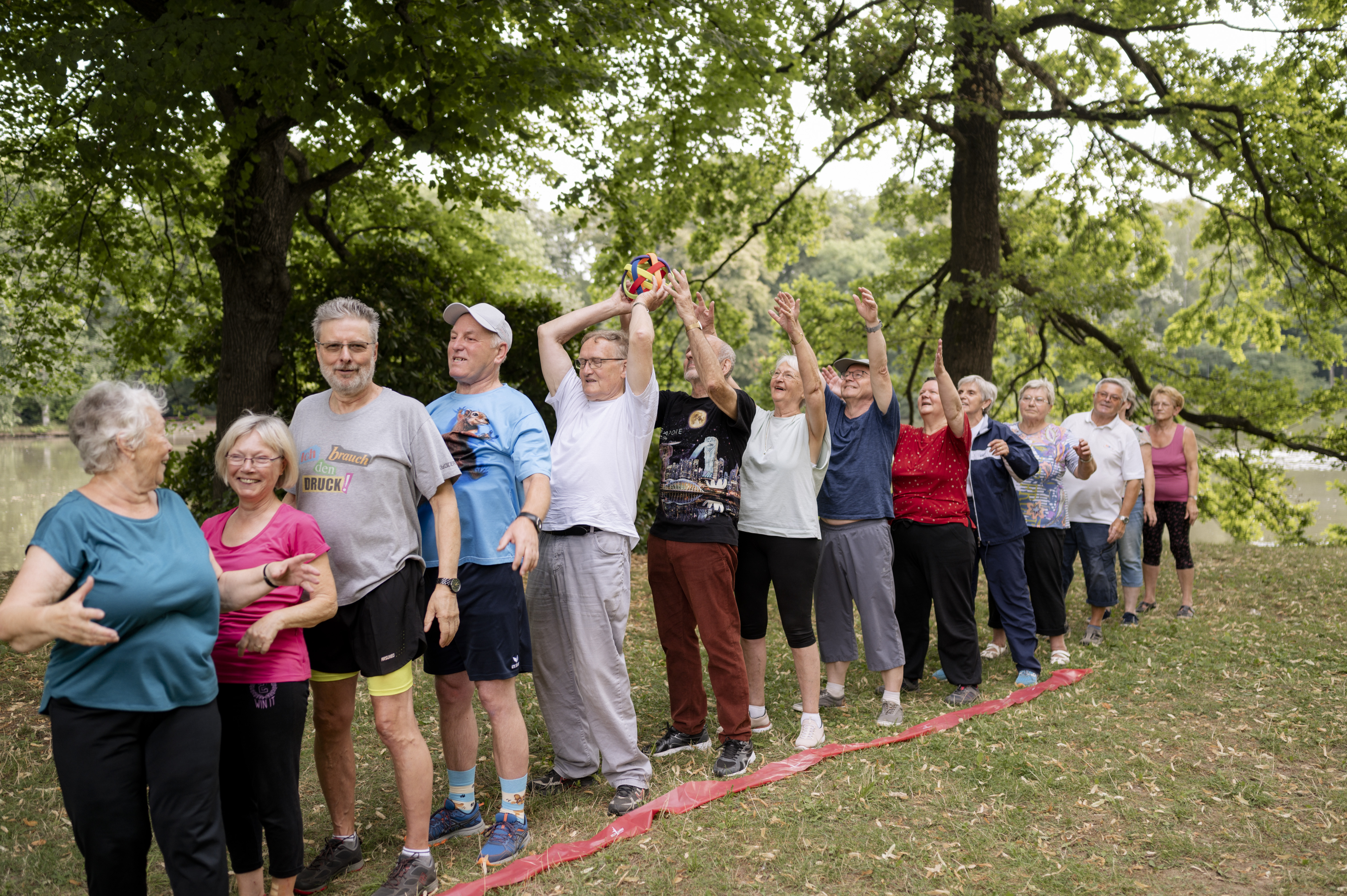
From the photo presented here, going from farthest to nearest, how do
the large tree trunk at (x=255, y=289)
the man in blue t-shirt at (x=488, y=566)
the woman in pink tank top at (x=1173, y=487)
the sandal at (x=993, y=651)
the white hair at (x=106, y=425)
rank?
the large tree trunk at (x=255, y=289) → the woman in pink tank top at (x=1173, y=487) → the sandal at (x=993, y=651) → the man in blue t-shirt at (x=488, y=566) → the white hair at (x=106, y=425)

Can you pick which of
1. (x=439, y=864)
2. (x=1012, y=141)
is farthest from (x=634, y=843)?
(x=1012, y=141)

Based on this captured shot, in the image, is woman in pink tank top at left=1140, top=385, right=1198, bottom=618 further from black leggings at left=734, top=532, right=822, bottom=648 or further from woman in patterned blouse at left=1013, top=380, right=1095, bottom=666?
black leggings at left=734, top=532, right=822, bottom=648

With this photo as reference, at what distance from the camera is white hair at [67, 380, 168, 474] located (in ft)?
8.63

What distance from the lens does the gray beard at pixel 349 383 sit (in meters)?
3.38

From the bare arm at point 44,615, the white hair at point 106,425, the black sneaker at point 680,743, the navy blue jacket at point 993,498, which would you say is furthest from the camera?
the navy blue jacket at point 993,498

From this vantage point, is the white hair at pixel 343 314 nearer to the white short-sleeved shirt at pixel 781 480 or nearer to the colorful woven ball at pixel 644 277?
the colorful woven ball at pixel 644 277

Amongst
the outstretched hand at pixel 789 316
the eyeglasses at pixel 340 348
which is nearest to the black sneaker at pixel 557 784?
the eyeglasses at pixel 340 348

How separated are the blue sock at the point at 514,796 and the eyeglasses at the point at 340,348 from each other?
1731mm

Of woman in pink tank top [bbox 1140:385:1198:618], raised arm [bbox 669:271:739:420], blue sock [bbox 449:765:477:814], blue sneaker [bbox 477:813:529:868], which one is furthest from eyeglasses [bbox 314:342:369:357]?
woman in pink tank top [bbox 1140:385:1198:618]

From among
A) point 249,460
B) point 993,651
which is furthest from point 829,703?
point 249,460

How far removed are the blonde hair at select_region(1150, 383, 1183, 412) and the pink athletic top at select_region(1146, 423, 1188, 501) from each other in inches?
6.9

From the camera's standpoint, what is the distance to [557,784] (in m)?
4.39

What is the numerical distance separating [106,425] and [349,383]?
86 centimetres

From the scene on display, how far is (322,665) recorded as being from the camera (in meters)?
3.45
